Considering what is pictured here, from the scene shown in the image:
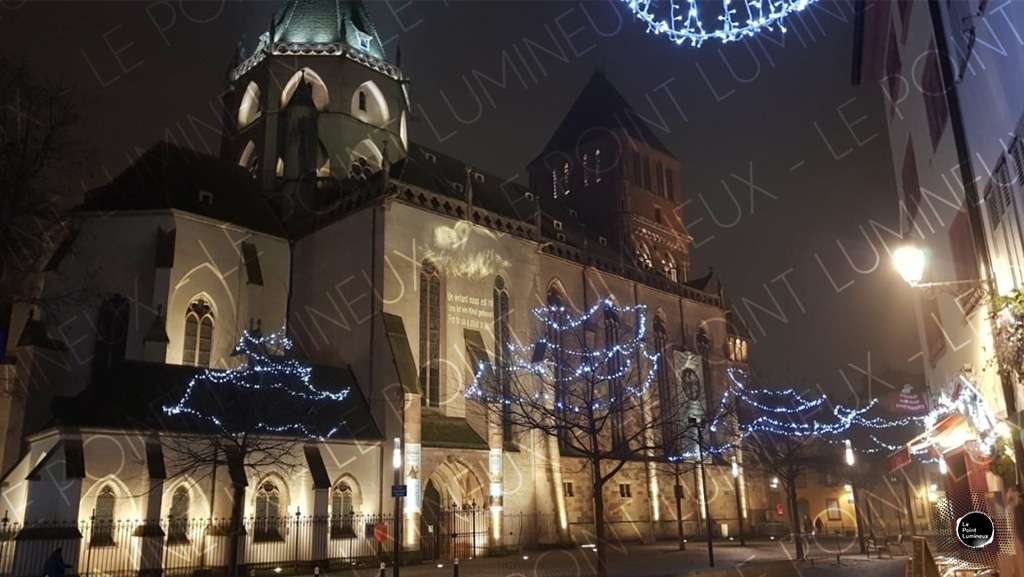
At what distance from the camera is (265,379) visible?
89.1 feet

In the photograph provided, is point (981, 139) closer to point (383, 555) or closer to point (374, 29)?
point (383, 555)

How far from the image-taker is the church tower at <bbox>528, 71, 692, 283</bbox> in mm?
53406

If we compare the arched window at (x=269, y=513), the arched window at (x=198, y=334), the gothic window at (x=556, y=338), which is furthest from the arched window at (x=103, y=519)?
the gothic window at (x=556, y=338)

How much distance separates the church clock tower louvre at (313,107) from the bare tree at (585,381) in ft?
37.6

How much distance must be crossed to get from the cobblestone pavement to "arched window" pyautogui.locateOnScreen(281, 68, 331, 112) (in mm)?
23981

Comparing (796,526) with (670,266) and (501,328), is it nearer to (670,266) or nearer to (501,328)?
(501,328)

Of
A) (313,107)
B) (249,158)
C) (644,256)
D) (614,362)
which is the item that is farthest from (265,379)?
(644,256)

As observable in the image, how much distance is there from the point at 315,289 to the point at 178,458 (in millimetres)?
11682

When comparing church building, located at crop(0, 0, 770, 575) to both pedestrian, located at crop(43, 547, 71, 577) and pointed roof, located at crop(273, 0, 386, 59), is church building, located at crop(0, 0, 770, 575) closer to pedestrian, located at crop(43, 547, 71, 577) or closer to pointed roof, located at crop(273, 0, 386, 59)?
pointed roof, located at crop(273, 0, 386, 59)

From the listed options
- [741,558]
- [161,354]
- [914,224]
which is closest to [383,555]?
[161,354]

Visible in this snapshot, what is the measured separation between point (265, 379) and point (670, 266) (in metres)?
35.4

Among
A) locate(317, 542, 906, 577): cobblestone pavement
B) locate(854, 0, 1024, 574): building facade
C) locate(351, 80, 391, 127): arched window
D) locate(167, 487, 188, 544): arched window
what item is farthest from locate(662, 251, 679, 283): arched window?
locate(167, 487, 188, 544): arched window

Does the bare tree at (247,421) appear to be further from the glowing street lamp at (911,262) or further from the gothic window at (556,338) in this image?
the glowing street lamp at (911,262)

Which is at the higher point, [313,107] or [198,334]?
[313,107]
